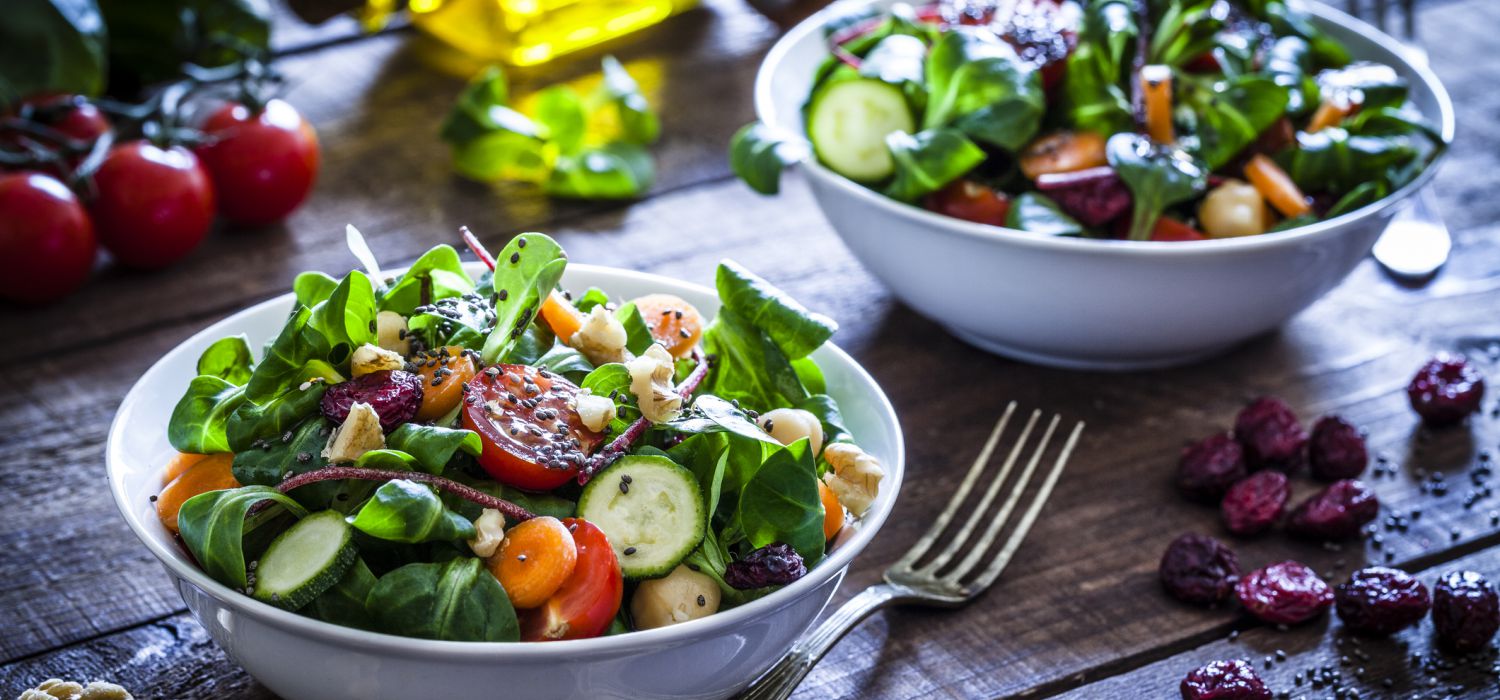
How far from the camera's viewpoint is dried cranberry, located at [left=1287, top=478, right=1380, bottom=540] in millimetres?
1136

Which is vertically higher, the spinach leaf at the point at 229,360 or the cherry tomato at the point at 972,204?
the spinach leaf at the point at 229,360

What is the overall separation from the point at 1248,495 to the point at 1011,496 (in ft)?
0.64

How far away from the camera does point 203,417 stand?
88 cm

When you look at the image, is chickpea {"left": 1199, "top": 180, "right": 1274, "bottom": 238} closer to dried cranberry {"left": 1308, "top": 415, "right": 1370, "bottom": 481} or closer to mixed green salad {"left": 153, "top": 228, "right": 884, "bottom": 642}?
dried cranberry {"left": 1308, "top": 415, "right": 1370, "bottom": 481}

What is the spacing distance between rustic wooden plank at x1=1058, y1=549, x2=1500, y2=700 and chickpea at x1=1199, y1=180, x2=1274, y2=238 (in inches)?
14.3

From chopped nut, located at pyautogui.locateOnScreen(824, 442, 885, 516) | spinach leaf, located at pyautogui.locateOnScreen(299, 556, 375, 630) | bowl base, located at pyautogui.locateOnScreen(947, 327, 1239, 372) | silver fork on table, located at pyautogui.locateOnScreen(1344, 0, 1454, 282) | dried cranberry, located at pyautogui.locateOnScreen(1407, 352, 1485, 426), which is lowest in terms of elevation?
silver fork on table, located at pyautogui.locateOnScreen(1344, 0, 1454, 282)

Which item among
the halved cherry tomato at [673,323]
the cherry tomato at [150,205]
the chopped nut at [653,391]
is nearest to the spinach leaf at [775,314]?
the halved cherry tomato at [673,323]

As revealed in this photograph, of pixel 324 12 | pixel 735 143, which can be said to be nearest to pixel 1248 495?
pixel 735 143

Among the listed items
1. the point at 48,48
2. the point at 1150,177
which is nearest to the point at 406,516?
the point at 1150,177

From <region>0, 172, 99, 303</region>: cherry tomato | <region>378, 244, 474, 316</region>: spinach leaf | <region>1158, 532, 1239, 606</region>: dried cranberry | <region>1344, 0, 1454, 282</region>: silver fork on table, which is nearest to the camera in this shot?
<region>378, 244, 474, 316</region>: spinach leaf

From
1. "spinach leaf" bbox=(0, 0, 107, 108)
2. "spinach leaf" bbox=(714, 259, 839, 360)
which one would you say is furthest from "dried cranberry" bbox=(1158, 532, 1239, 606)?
"spinach leaf" bbox=(0, 0, 107, 108)

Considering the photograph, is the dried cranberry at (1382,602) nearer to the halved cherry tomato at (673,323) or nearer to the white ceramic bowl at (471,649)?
the white ceramic bowl at (471,649)

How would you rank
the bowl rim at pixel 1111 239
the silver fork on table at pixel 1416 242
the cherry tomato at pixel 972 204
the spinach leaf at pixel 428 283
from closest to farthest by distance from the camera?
Result: the spinach leaf at pixel 428 283 < the bowl rim at pixel 1111 239 < the cherry tomato at pixel 972 204 < the silver fork on table at pixel 1416 242

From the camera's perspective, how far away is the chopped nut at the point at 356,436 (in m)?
0.81
